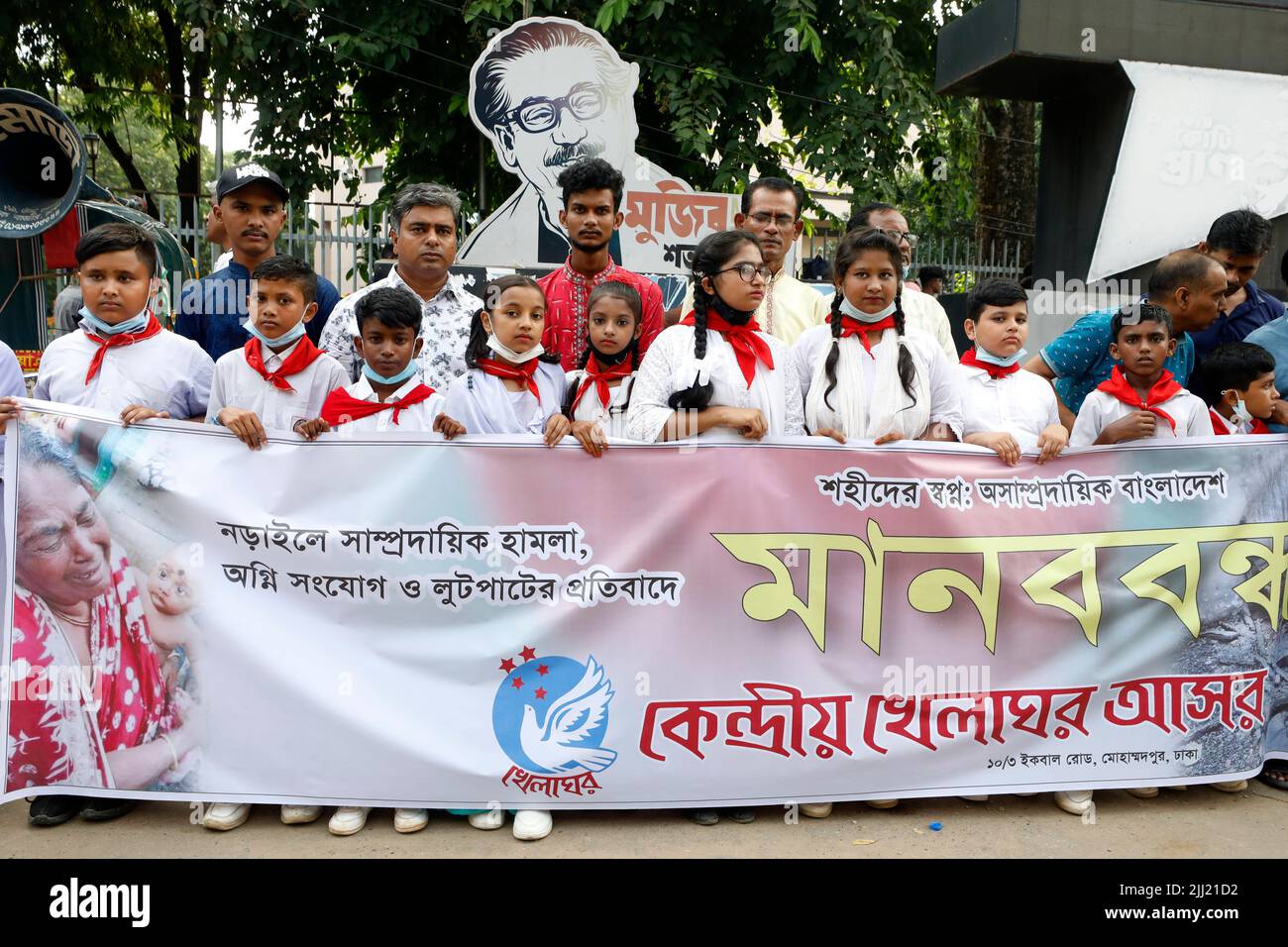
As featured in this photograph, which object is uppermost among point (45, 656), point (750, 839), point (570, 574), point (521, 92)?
point (521, 92)

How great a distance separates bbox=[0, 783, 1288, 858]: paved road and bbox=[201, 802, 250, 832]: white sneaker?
30 mm

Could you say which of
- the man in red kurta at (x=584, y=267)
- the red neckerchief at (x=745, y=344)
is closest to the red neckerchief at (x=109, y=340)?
the man in red kurta at (x=584, y=267)

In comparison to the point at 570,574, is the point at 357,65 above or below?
above

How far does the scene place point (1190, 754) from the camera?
380 centimetres

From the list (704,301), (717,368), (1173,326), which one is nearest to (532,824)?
(717,368)

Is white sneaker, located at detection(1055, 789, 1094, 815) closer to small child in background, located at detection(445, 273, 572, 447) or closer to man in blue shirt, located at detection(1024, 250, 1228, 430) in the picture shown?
man in blue shirt, located at detection(1024, 250, 1228, 430)

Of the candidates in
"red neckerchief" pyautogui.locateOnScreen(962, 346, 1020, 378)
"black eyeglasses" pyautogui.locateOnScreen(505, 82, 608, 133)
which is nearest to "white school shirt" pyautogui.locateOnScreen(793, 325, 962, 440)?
"red neckerchief" pyautogui.locateOnScreen(962, 346, 1020, 378)

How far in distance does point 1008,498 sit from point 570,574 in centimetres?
156

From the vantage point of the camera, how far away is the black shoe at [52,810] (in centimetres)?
353

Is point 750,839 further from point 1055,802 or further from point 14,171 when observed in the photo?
point 14,171

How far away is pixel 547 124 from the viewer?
869 cm

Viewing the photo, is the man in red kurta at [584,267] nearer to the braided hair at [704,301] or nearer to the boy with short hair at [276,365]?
the braided hair at [704,301]

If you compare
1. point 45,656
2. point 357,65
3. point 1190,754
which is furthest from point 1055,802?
point 357,65

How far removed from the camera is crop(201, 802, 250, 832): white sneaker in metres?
3.47
